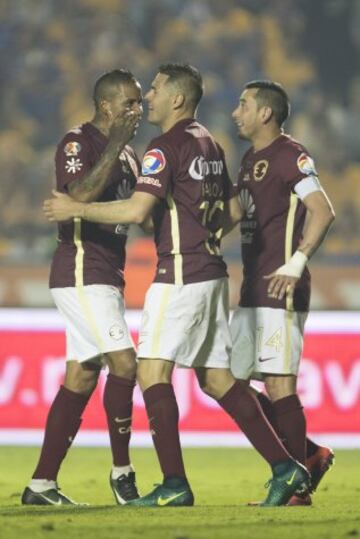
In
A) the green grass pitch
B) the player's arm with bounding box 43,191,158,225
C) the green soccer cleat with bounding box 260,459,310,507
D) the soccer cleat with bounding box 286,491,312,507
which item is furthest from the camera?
the soccer cleat with bounding box 286,491,312,507

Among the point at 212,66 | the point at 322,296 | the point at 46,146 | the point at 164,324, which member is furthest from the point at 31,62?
the point at 164,324

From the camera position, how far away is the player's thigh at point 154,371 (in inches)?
194

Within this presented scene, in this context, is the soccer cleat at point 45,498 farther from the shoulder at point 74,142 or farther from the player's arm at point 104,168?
the shoulder at point 74,142

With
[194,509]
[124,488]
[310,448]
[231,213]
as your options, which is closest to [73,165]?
[231,213]

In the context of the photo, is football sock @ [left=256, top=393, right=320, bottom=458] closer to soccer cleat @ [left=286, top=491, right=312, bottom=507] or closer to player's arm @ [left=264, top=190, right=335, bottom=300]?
soccer cleat @ [left=286, top=491, right=312, bottom=507]

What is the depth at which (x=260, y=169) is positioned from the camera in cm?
531

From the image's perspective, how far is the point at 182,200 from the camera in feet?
16.3

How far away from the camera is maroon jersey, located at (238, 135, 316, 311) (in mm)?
5246

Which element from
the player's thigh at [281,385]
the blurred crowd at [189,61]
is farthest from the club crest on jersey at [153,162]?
the blurred crowd at [189,61]

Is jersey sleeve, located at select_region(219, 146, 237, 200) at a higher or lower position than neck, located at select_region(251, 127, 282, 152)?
lower

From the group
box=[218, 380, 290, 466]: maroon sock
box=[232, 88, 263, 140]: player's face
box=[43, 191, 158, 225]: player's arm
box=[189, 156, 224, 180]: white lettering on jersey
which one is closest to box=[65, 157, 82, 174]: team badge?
box=[43, 191, 158, 225]: player's arm

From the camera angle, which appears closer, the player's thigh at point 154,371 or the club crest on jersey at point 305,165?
the player's thigh at point 154,371

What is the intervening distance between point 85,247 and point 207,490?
155 centimetres

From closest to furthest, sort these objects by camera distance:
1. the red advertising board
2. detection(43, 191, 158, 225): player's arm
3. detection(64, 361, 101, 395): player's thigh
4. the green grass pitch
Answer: the green grass pitch
detection(43, 191, 158, 225): player's arm
detection(64, 361, 101, 395): player's thigh
the red advertising board
